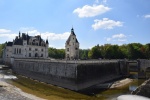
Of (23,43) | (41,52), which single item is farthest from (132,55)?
(23,43)

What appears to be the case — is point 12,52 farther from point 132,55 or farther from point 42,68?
point 132,55

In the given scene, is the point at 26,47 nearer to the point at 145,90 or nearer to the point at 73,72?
the point at 73,72

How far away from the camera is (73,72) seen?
3569 cm

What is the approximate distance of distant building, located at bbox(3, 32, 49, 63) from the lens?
88.2 m

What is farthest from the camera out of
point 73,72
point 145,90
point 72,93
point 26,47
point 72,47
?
point 72,47

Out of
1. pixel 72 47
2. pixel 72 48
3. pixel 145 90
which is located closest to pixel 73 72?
pixel 145 90

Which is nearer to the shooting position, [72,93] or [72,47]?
[72,93]

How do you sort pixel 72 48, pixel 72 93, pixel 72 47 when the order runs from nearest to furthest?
pixel 72 93 < pixel 72 47 < pixel 72 48

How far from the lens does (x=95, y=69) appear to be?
43.0 metres

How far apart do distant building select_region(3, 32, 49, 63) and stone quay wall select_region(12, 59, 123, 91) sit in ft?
→ 92.2

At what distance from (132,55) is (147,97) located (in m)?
82.9

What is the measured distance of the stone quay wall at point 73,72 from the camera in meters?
35.8

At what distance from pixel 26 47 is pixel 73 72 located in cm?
5658

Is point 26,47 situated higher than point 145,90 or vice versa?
point 26,47
